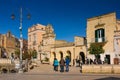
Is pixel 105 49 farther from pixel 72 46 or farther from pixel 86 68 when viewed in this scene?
pixel 86 68

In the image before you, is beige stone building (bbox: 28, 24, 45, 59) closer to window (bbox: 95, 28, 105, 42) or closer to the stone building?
the stone building

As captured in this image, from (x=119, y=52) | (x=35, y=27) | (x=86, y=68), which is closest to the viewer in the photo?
(x=86, y=68)

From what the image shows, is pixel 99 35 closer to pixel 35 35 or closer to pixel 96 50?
pixel 96 50

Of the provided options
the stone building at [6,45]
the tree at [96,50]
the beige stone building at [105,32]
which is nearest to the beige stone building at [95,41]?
the beige stone building at [105,32]

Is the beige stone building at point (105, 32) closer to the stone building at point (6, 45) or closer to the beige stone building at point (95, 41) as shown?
the beige stone building at point (95, 41)

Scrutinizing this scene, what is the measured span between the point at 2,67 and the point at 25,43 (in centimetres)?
5437

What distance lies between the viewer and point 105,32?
46.7 metres

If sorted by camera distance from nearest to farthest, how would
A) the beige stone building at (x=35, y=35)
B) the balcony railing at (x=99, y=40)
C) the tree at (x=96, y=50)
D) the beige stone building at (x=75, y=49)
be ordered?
the tree at (x=96, y=50)
the balcony railing at (x=99, y=40)
the beige stone building at (x=75, y=49)
the beige stone building at (x=35, y=35)

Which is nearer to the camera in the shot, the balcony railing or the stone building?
the balcony railing

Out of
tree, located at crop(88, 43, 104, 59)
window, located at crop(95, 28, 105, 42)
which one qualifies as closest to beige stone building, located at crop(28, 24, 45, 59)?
window, located at crop(95, 28, 105, 42)

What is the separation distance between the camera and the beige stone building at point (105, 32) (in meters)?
→ 45.1

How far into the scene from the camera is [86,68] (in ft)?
87.4

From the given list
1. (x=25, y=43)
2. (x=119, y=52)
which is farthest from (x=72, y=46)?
(x=25, y=43)

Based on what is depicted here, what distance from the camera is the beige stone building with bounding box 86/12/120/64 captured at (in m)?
45.1
